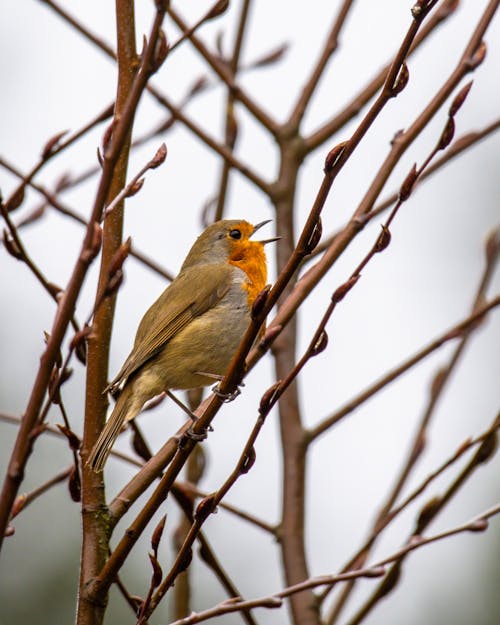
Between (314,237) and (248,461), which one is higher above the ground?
(314,237)

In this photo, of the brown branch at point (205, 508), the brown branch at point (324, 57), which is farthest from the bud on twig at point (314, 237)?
the brown branch at point (324, 57)

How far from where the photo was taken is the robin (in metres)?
3.73

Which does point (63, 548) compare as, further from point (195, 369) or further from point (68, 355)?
point (68, 355)

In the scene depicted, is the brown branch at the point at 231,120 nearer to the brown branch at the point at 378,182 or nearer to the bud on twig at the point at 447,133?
the brown branch at the point at 378,182

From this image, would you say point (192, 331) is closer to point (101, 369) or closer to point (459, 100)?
point (101, 369)

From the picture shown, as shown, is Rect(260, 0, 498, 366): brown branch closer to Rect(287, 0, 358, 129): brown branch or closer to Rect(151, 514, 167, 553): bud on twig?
Rect(151, 514, 167, 553): bud on twig

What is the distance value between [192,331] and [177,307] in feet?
0.53

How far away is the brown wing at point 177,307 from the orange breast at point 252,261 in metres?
0.10

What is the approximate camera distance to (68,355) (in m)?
1.90

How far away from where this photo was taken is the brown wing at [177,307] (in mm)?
3867

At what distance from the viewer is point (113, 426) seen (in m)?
3.10

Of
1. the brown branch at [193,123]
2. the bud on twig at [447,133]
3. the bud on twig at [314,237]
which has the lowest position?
the bud on twig at [314,237]

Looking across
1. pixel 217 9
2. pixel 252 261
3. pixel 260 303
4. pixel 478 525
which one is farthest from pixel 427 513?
pixel 252 261

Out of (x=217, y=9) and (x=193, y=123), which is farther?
(x=193, y=123)
